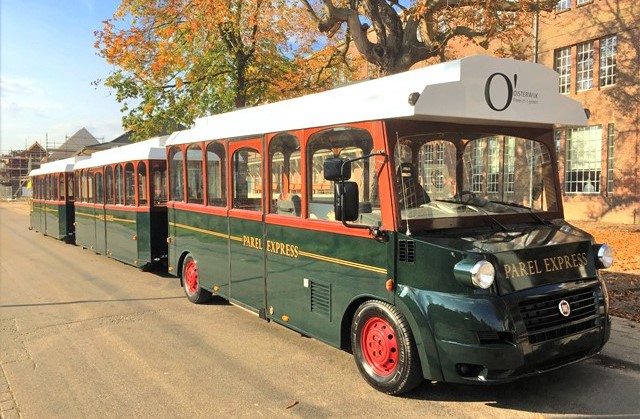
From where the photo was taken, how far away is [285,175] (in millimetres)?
5551

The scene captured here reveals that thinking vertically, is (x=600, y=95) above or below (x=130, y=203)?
→ above

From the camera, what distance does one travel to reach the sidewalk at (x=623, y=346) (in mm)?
4936

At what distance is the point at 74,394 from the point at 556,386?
4202 mm

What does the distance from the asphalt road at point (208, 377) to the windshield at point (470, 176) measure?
1.55 meters

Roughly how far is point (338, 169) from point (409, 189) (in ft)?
2.03

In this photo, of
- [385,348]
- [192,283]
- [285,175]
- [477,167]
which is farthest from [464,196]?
[192,283]

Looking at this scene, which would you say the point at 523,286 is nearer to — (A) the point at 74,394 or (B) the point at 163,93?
(A) the point at 74,394

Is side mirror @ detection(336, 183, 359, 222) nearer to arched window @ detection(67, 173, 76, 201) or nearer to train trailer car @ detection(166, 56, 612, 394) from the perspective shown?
train trailer car @ detection(166, 56, 612, 394)

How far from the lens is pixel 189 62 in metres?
17.7

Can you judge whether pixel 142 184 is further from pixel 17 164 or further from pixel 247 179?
pixel 17 164

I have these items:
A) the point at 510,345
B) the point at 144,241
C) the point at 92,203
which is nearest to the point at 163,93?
the point at 92,203

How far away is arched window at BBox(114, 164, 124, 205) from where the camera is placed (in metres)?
11.4

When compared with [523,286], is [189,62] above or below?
above

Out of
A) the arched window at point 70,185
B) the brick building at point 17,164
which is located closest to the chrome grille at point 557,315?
the arched window at point 70,185
